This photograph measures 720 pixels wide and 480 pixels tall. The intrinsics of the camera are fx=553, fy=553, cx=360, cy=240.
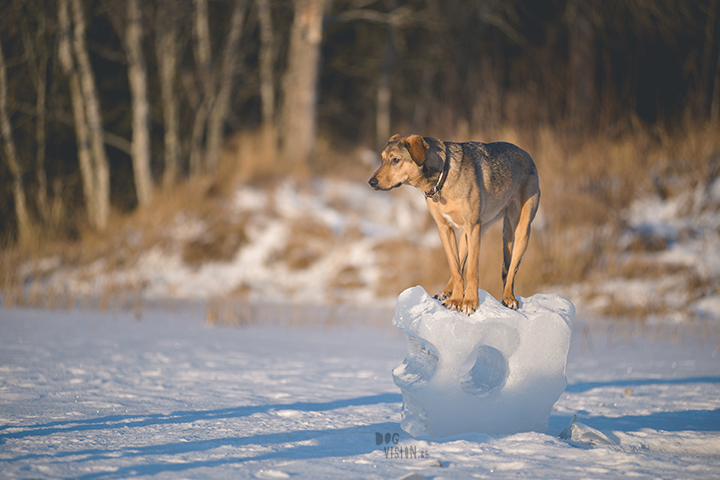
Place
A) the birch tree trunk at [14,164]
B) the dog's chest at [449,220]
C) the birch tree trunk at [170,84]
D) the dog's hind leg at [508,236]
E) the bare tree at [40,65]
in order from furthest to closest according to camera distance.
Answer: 1. the birch tree trunk at [170,84]
2. the bare tree at [40,65]
3. the birch tree trunk at [14,164]
4. the dog's hind leg at [508,236]
5. the dog's chest at [449,220]

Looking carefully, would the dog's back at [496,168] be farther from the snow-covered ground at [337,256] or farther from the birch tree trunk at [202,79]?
the birch tree trunk at [202,79]

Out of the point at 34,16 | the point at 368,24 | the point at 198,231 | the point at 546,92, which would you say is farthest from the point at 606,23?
the point at 34,16

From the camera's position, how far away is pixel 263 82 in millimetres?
16359

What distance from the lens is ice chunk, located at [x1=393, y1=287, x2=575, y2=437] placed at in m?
3.49

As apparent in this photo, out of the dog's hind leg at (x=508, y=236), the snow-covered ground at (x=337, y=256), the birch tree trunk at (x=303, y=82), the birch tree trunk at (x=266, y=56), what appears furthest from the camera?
the birch tree trunk at (x=266, y=56)

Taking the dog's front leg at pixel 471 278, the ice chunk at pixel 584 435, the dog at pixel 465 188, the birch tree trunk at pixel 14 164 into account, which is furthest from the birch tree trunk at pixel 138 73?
the ice chunk at pixel 584 435

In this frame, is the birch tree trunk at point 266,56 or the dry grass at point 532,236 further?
the birch tree trunk at point 266,56

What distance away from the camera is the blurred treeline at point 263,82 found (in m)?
12.6

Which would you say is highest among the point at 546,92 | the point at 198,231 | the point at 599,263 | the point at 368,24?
the point at 368,24

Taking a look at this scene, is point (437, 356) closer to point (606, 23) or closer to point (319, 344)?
point (319, 344)

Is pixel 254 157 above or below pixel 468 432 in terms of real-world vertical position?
above

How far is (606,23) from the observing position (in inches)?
601

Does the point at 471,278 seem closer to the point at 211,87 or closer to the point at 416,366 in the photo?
the point at 416,366

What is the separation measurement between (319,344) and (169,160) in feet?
31.6
